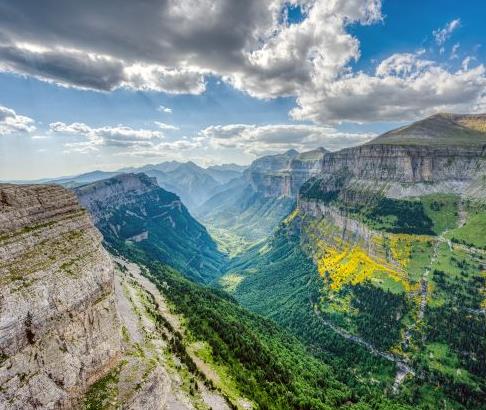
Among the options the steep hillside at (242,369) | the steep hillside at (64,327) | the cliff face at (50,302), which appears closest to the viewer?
the cliff face at (50,302)

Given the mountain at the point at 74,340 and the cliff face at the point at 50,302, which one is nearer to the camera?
the cliff face at the point at 50,302

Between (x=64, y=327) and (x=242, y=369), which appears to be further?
(x=242, y=369)

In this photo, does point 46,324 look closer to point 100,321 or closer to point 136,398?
point 100,321

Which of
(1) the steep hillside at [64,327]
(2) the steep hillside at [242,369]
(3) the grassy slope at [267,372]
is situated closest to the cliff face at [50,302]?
(1) the steep hillside at [64,327]

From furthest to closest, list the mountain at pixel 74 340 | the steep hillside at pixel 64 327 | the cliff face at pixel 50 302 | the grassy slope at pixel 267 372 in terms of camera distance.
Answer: the grassy slope at pixel 267 372 → the mountain at pixel 74 340 → the steep hillside at pixel 64 327 → the cliff face at pixel 50 302

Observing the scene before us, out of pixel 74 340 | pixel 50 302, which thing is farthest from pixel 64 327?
pixel 50 302

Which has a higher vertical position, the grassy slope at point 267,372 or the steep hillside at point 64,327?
the steep hillside at point 64,327

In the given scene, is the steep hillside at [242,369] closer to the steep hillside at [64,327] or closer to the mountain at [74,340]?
the mountain at [74,340]

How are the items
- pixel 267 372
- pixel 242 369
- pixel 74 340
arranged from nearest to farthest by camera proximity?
pixel 74 340 < pixel 242 369 < pixel 267 372

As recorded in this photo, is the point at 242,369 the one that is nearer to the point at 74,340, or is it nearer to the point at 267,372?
the point at 267,372
